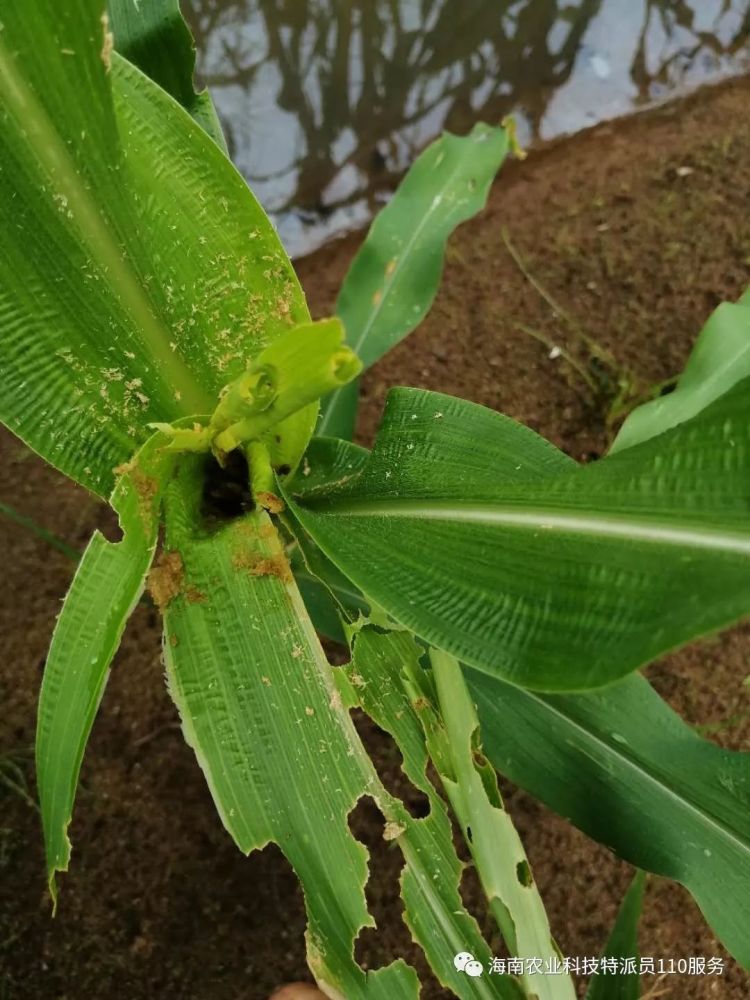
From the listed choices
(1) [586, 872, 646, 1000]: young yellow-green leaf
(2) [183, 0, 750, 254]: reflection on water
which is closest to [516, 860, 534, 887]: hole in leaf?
(1) [586, 872, 646, 1000]: young yellow-green leaf

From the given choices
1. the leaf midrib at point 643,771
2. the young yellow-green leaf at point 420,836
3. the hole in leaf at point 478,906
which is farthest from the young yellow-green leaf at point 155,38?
the hole in leaf at point 478,906

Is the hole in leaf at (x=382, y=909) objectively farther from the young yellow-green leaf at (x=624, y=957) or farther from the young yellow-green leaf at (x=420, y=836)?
the young yellow-green leaf at (x=420, y=836)

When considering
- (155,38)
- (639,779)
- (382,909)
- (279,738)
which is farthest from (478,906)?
(155,38)

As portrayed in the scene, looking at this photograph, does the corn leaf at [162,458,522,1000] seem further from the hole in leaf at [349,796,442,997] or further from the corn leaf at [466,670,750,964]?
the hole in leaf at [349,796,442,997]

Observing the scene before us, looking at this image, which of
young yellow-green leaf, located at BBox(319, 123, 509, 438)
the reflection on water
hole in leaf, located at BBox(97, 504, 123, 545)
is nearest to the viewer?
young yellow-green leaf, located at BBox(319, 123, 509, 438)

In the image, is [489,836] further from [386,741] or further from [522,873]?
[386,741]
